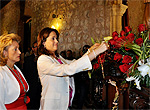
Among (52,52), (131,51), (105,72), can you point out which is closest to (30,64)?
(52,52)

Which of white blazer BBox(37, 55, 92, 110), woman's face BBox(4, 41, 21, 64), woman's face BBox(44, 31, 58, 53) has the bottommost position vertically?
white blazer BBox(37, 55, 92, 110)

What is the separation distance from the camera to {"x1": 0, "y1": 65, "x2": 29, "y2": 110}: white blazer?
1.46m

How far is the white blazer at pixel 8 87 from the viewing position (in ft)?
4.79

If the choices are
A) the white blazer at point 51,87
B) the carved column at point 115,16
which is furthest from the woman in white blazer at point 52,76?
the carved column at point 115,16

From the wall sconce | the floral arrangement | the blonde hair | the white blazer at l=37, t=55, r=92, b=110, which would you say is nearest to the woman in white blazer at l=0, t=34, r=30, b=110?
the blonde hair

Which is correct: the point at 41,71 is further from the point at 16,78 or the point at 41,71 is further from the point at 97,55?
the point at 97,55

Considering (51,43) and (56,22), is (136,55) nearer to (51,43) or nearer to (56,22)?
(51,43)

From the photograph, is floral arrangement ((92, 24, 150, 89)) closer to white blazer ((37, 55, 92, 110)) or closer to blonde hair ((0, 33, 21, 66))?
white blazer ((37, 55, 92, 110))

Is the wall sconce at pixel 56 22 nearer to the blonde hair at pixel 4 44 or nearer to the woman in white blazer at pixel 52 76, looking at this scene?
the woman in white blazer at pixel 52 76

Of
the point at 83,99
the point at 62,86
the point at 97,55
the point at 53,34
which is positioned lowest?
the point at 83,99

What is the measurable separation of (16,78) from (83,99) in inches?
105

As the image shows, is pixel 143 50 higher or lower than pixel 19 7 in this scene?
lower

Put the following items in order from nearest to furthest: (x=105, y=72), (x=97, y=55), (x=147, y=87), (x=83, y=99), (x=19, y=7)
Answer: (x=147, y=87) → (x=105, y=72) → (x=97, y=55) → (x=83, y=99) → (x=19, y=7)

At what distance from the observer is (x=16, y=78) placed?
174 centimetres
